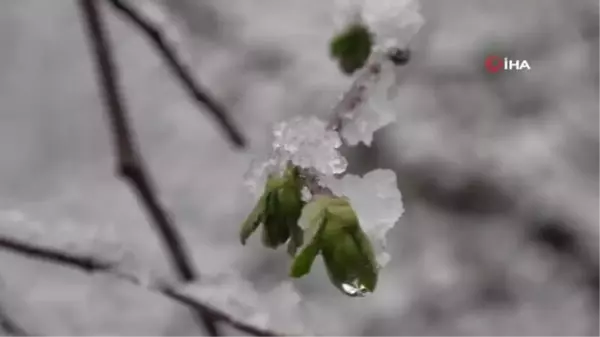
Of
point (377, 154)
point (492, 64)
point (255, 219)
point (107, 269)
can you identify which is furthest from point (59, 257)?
point (492, 64)

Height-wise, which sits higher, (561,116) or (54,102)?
(561,116)

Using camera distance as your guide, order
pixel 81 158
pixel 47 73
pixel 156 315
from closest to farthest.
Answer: pixel 156 315, pixel 81 158, pixel 47 73

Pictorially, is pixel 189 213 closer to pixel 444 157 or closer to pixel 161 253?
pixel 161 253

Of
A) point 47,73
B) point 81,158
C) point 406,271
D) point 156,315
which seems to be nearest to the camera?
point 156,315

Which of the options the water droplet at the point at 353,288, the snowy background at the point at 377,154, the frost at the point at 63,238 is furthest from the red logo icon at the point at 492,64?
the water droplet at the point at 353,288

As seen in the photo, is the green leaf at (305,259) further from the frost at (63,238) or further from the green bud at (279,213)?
the frost at (63,238)

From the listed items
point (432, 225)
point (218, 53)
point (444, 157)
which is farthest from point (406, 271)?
point (218, 53)

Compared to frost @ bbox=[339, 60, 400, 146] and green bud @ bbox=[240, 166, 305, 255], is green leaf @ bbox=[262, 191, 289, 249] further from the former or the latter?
frost @ bbox=[339, 60, 400, 146]

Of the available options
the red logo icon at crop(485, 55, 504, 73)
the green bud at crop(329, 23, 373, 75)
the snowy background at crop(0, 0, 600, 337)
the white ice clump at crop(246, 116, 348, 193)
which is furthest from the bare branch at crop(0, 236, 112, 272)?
the red logo icon at crop(485, 55, 504, 73)
